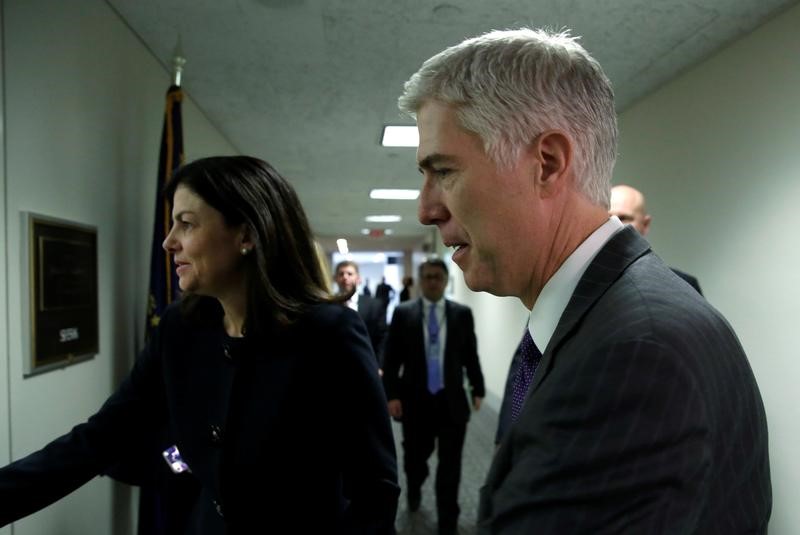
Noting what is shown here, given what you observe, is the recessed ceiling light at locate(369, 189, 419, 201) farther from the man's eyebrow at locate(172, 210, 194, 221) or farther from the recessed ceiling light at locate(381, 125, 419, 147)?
the man's eyebrow at locate(172, 210, 194, 221)

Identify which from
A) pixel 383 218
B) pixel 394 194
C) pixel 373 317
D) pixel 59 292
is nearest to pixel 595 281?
pixel 59 292

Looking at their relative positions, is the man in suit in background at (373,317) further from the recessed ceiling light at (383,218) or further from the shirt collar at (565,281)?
the recessed ceiling light at (383,218)

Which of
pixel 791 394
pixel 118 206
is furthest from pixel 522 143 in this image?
pixel 791 394

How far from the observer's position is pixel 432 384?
3252mm

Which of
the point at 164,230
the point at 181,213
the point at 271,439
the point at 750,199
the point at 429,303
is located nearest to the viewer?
the point at 271,439

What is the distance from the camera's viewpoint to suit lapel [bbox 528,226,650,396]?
1.74ft

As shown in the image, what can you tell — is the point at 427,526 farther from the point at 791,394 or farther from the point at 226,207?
the point at 226,207

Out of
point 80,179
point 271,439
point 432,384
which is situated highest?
point 80,179

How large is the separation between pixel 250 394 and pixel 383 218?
27.4 feet

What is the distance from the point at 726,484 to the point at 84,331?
1.82 meters

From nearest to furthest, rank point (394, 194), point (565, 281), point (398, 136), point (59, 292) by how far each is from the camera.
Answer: point (565, 281), point (59, 292), point (398, 136), point (394, 194)

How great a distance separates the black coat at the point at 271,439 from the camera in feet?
3.44

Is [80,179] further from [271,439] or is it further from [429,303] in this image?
[429,303]

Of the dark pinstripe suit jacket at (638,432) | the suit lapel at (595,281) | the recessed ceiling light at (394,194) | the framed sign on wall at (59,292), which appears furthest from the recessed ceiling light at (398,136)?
the dark pinstripe suit jacket at (638,432)
